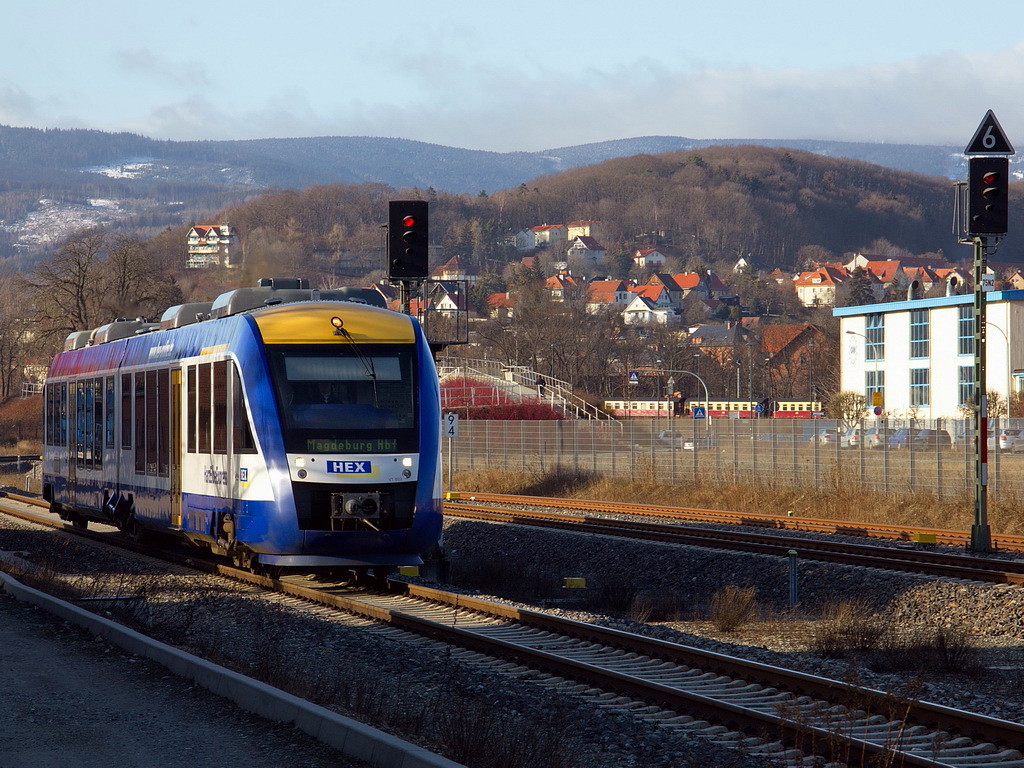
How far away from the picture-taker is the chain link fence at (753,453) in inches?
1187

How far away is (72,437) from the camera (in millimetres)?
25875

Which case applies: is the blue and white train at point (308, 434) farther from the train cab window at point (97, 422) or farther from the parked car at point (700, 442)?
the parked car at point (700, 442)

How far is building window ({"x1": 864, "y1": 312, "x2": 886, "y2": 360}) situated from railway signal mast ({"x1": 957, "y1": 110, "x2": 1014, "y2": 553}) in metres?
71.5

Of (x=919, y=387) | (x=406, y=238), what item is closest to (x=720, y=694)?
(x=406, y=238)

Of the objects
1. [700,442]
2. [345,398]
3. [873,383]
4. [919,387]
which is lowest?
[700,442]

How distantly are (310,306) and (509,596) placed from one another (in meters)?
5.69

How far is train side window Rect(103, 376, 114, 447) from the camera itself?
22531 millimetres

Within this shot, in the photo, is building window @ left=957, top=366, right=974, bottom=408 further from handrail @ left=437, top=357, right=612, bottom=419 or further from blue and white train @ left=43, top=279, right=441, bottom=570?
blue and white train @ left=43, top=279, right=441, bottom=570

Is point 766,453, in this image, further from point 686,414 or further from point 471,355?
point 471,355

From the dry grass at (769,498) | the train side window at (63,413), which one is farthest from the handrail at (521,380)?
the train side window at (63,413)

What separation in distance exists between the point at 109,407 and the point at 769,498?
17.4m

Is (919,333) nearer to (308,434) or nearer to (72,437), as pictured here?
(72,437)

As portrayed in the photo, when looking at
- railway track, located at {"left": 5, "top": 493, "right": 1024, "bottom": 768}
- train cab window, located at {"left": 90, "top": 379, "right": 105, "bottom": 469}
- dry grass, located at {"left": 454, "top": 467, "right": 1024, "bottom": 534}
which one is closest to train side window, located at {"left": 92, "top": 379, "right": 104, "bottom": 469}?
train cab window, located at {"left": 90, "top": 379, "right": 105, "bottom": 469}

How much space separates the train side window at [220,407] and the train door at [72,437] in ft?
31.5
